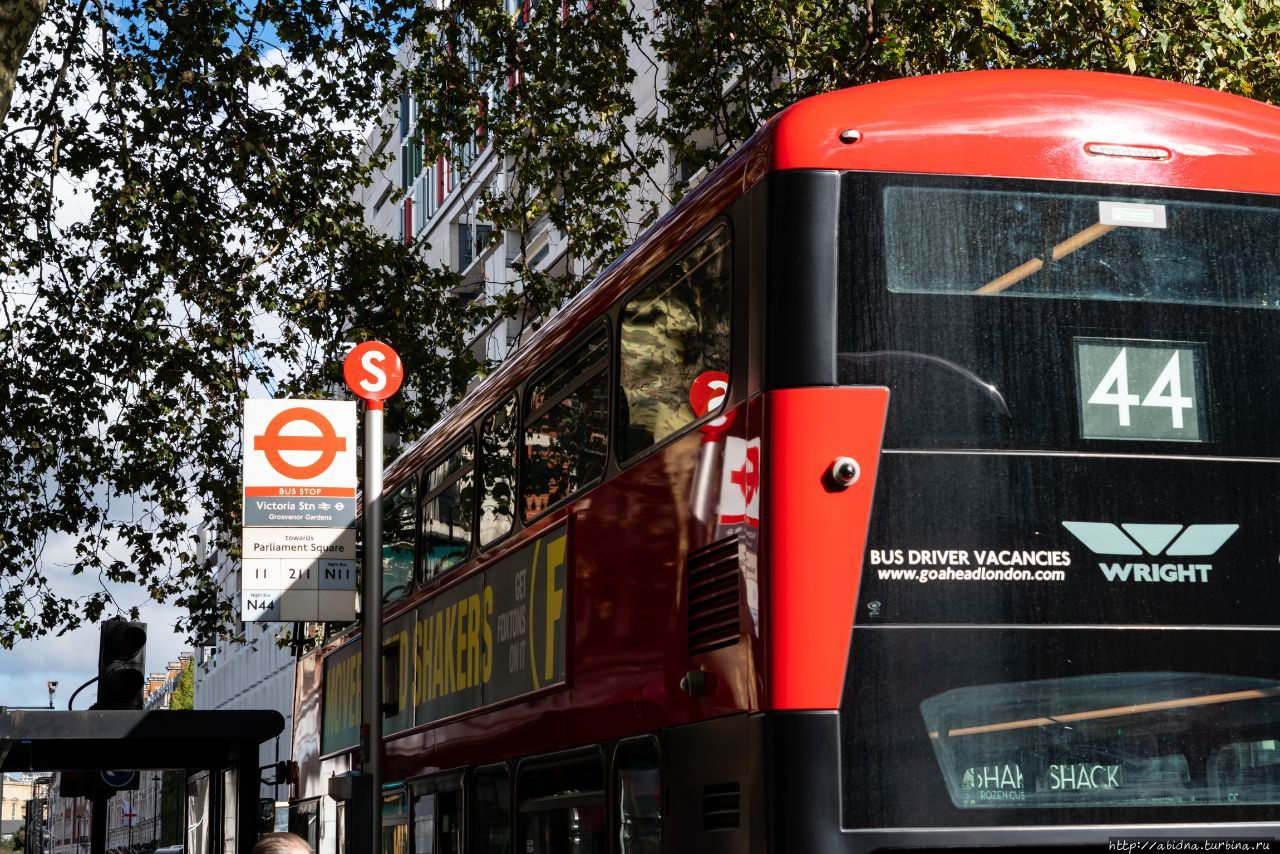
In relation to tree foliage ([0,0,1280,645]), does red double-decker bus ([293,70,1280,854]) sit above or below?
below

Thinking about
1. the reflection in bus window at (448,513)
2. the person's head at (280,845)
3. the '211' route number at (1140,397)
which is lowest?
the person's head at (280,845)

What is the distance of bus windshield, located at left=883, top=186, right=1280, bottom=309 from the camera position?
6258 mm

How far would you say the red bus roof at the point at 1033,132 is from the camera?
6387 millimetres

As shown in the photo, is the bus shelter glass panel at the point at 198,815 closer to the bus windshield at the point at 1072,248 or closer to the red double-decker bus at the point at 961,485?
the red double-decker bus at the point at 961,485

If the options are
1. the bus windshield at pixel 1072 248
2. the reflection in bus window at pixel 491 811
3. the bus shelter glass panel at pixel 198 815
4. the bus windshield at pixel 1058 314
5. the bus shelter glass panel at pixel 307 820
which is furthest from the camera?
the bus shelter glass panel at pixel 307 820

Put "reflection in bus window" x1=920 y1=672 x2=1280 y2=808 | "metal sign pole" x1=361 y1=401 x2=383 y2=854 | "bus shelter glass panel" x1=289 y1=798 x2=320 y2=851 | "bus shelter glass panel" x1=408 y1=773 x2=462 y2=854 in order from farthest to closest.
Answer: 1. "bus shelter glass panel" x1=289 y1=798 x2=320 y2=851
2. "bus shelter glass panel" x1=408 y1=773 x2=462 y2=854
3. "metal sign pole" x1=361 y1=401 x2=383 y2=854
4. "reflection in bus window" x1=920 y1=672 x2=1280 y2=808

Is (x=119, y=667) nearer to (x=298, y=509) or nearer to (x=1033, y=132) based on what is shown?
(x=298, y=509)

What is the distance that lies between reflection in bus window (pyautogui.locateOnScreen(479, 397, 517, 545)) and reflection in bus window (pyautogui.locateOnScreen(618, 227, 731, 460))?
1838 millimetres

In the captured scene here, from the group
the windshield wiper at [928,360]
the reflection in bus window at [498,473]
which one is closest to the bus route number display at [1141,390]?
the windshield wiper at [928,360]

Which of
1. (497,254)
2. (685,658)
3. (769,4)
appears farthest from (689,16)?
(497,254)

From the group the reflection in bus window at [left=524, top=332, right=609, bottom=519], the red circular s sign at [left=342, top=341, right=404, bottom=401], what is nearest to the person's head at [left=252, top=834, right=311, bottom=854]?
the reflection in bus window at [left=524, top=332, right=609, bottom=519]

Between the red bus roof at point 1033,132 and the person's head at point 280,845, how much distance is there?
3118 millimetres

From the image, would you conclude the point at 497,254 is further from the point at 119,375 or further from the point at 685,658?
the point at 685,658

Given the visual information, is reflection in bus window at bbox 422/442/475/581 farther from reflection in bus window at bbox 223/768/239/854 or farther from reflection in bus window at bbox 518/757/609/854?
reflection in bus window at bbox 518/757/609/854
